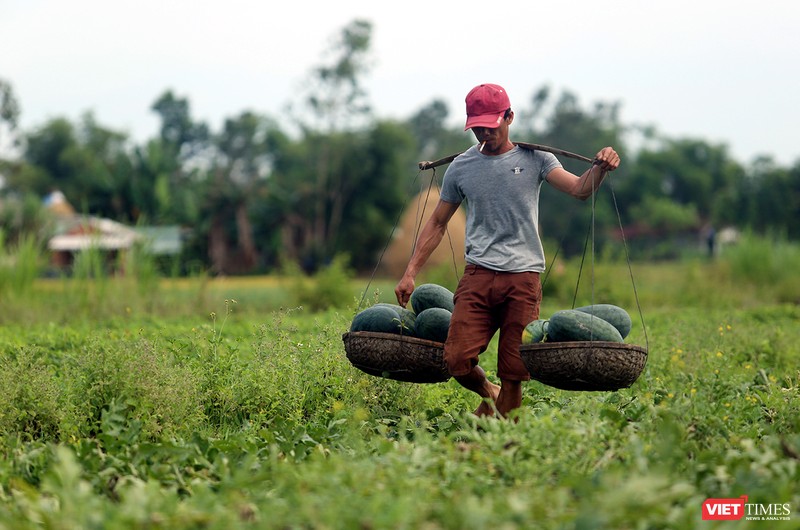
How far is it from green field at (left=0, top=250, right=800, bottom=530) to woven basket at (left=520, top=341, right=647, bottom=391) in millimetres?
147

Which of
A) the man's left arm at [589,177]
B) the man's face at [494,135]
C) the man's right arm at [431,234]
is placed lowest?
the man's right arm at [431,234]

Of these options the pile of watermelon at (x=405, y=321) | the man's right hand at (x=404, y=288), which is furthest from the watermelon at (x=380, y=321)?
the man's right hand at (x=404, y=288)

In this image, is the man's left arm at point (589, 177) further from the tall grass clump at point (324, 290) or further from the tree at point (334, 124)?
the tree at point (334, 124)

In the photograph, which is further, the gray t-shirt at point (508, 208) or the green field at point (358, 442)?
the gray t-shirt at point (508, 208)

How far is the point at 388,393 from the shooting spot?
599cm

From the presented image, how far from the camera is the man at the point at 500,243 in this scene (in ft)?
16.5

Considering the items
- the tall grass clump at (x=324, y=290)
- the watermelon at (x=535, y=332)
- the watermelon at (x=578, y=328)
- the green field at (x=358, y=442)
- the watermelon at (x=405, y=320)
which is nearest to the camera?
the green field at (x=358, y=442)

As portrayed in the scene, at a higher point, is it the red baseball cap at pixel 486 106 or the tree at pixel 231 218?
the red baseball cap at pixel 486 106

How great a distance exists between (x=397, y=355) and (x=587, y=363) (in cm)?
105

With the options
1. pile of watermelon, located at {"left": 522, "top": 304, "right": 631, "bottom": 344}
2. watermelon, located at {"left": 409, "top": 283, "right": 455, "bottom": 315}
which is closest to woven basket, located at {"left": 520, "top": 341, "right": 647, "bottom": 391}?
pile of watermelon, located at {"left": 522, "top": 304, "right": 631, "bottom": 344}

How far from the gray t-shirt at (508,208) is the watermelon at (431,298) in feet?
1.55

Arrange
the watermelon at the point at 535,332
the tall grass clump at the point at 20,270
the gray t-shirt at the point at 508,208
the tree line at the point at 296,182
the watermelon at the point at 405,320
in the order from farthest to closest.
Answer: the tree line at the point at 296,182 < the tall grass clump at the point at 20,270 < the watermelon at the point at 405,320 < the gray t-shirt at the point at 508,208 < the watermelon at the point at 535,332

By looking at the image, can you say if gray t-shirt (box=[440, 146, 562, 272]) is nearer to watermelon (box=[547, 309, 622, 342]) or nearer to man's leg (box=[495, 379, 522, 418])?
watermelon (box=[547, 309, 622, 342])

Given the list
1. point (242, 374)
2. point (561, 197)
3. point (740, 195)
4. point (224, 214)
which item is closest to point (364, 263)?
point (224, 214)
